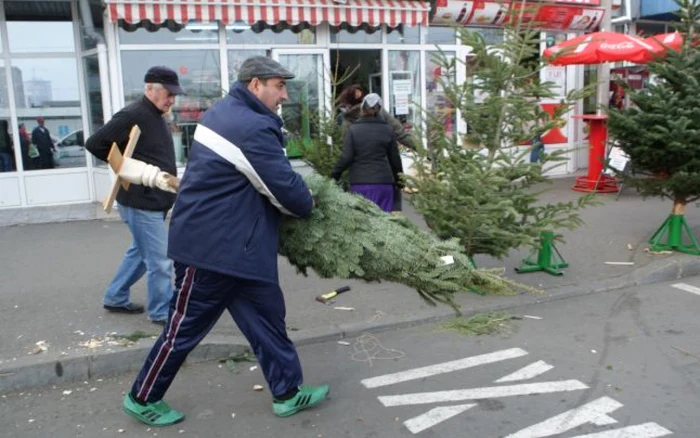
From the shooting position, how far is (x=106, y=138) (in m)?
4.59

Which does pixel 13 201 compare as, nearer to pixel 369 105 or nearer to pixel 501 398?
pixel 369 105

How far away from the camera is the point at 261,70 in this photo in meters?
3.45

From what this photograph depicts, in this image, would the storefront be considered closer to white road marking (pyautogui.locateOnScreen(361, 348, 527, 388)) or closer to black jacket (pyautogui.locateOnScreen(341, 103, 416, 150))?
black jacket (pyautogui.locateOnScreen(341, 103, 416, 150))

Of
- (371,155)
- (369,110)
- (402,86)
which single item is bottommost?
(371,155)

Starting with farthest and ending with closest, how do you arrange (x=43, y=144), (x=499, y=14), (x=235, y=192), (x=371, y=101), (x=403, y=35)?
(x=499, y=14) → (x=403, y=35) → (x=43, y=144) → (x=371, y=101) → (x=235, y=192)

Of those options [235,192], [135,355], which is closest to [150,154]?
[135,355]

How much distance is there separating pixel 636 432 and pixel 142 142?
359 centimetres

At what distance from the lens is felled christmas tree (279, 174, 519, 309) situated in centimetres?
364

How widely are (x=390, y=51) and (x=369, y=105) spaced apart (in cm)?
534

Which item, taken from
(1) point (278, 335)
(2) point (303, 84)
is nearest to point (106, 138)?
(1) point (278, 335)

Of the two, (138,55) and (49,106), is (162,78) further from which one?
(49,106)

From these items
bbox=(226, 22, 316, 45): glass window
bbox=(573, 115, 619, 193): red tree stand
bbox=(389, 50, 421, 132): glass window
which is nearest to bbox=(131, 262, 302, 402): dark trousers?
bbox=(226, 22, 316, 45): glass window

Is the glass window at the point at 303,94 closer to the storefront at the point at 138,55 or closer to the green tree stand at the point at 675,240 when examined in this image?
the storefront at the point at 138,55

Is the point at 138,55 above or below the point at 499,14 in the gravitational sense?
below
